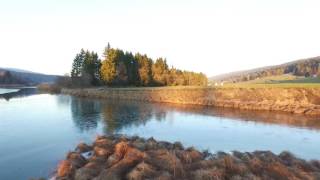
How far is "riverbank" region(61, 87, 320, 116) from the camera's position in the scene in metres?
34.7

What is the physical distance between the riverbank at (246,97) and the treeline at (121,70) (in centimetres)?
1206

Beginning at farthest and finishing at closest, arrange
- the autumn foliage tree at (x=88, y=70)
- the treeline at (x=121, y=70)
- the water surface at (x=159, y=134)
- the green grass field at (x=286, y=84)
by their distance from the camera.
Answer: the autumn foliage tree at (x=88, y=70)
the treeline at (x=121, y=70)
the green grass field at (x=286, y=84)
the water surface at (x=159, y=134)

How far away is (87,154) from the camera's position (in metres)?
14.6

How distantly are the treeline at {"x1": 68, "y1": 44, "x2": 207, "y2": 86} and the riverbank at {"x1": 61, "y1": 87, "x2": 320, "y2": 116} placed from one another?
1206 centimetres

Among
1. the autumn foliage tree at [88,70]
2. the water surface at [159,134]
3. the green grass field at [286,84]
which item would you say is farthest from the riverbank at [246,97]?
the autumn foliage tree at [88,70]

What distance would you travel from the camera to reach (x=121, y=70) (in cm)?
7069

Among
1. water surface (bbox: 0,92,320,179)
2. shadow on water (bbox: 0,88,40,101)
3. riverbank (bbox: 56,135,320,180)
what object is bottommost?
water surface (bbox: 0,92,320,179)

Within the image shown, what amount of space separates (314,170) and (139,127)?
15.3 meters

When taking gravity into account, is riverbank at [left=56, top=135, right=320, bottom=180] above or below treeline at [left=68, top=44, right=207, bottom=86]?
below

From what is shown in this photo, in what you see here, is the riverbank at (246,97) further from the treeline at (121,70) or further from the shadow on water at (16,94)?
the shadow on water at (16,94)

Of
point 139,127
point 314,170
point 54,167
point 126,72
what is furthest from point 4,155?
point 126,72

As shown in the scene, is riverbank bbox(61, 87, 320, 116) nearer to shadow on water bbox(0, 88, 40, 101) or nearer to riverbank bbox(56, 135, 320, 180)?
shadow on water bbox(0, 88, 40, 101)

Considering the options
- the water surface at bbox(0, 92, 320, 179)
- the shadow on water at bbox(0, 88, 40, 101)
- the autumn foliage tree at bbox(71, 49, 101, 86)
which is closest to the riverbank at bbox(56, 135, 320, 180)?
the water surface at bbox(0, 92, 320, 179)

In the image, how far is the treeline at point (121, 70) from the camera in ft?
232
